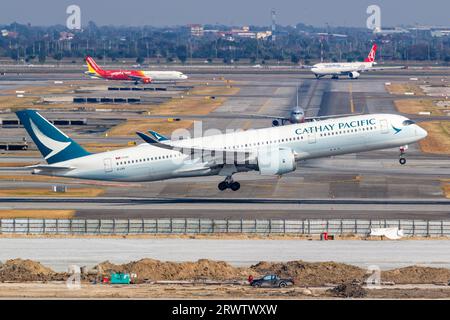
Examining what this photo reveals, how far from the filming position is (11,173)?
122m

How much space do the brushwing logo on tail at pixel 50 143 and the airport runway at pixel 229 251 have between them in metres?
14.3

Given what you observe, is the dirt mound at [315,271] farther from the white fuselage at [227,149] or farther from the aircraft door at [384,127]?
the aircraft door at [384,127]

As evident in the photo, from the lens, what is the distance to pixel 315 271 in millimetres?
72688

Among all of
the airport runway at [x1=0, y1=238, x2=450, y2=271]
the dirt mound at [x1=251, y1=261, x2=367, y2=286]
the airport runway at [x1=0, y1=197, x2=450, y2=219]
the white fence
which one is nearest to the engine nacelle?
the airport runway at [x1=0, y1=197, x2=450, y2=219]

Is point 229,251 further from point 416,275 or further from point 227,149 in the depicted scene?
point 227,149

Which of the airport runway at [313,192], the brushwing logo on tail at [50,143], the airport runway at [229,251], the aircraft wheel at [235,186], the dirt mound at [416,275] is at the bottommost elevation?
the airport runway at [229,251]

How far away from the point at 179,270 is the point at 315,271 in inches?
349

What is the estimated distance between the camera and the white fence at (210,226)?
88.1 metres

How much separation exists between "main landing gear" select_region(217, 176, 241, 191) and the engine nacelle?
5471 millimetres

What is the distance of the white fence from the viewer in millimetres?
88125

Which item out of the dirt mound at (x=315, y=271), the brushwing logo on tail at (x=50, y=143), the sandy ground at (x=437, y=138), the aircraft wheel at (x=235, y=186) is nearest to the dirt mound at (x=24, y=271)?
the dirt mound at (x=315, y=271)

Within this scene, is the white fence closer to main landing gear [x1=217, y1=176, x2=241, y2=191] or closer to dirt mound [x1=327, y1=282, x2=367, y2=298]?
main landing gear [x1=217, y1=176, x2=241, y2=191]
